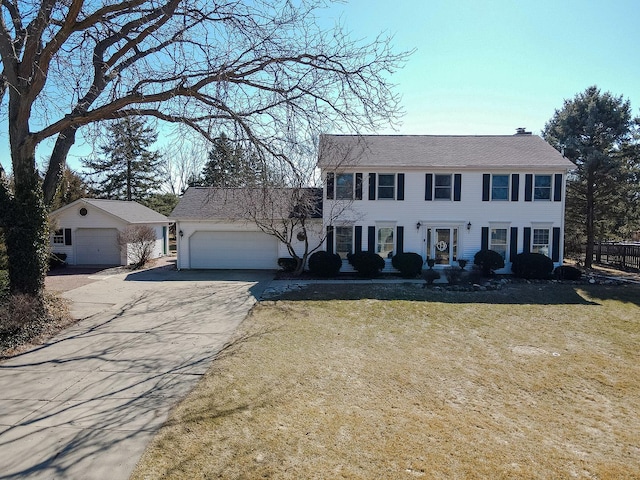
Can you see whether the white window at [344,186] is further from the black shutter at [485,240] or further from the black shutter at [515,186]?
the black shutter at [515,186]

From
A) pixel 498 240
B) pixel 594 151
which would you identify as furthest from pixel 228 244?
pixel 594 151

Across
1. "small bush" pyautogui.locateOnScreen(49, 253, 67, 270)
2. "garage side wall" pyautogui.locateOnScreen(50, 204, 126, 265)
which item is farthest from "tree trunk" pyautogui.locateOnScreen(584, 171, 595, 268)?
"small bush" pyautogui.locateOnScreen(49, 253, 67, 270)

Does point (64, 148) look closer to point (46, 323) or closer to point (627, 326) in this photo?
point (46, 323)

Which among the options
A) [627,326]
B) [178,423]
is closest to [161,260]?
[178,423]

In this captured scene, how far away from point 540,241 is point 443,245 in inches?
167

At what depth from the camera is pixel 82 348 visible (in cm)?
698

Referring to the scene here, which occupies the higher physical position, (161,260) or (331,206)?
(331,206)

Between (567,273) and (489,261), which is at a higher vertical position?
(489,261)

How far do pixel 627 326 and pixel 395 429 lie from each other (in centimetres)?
822

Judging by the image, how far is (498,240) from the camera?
1680 cm

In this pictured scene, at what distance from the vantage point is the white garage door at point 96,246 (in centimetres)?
1969

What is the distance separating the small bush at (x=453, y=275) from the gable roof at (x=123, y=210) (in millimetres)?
15094

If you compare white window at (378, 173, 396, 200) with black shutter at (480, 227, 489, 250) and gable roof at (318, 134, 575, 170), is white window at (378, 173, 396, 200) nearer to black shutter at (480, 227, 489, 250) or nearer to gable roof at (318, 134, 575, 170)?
gable roof at (318, 134, 575, 170)

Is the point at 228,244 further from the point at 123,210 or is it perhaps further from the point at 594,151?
the point at 594,151
